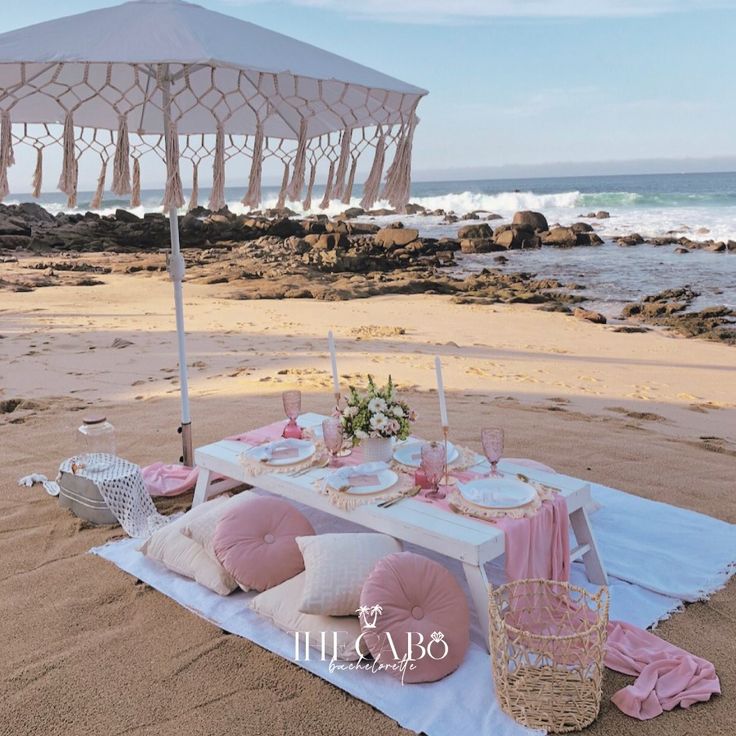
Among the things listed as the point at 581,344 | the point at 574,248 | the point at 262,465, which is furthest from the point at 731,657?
the point at 574,248

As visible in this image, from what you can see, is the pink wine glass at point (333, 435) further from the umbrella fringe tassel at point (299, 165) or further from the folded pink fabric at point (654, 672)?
the folded pink fabric at point (654, 672)

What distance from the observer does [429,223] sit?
104ft

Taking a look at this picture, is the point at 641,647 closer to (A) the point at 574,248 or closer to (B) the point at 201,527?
(B) the point at 201,527

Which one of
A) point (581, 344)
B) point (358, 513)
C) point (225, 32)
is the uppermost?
point (225, 32)

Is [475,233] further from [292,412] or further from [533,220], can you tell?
[292,412]

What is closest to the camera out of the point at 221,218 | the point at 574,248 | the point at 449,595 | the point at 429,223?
the point at 449,595

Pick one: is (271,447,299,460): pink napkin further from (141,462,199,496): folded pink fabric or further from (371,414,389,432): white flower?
(141,462,199,496): folded pink fabric

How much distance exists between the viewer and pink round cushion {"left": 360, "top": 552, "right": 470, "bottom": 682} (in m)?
2.49

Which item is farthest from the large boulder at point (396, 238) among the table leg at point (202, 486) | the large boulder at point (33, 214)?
the table leg at point (202, 486)

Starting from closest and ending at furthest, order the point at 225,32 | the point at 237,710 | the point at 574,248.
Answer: the point at 237,710
the point at 225,32
the point at 574,248

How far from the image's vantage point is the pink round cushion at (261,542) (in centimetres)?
296

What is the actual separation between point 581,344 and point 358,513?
6.93 metres

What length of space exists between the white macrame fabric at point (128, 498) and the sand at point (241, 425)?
11cm

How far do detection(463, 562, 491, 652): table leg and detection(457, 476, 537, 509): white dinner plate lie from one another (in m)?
0.27
